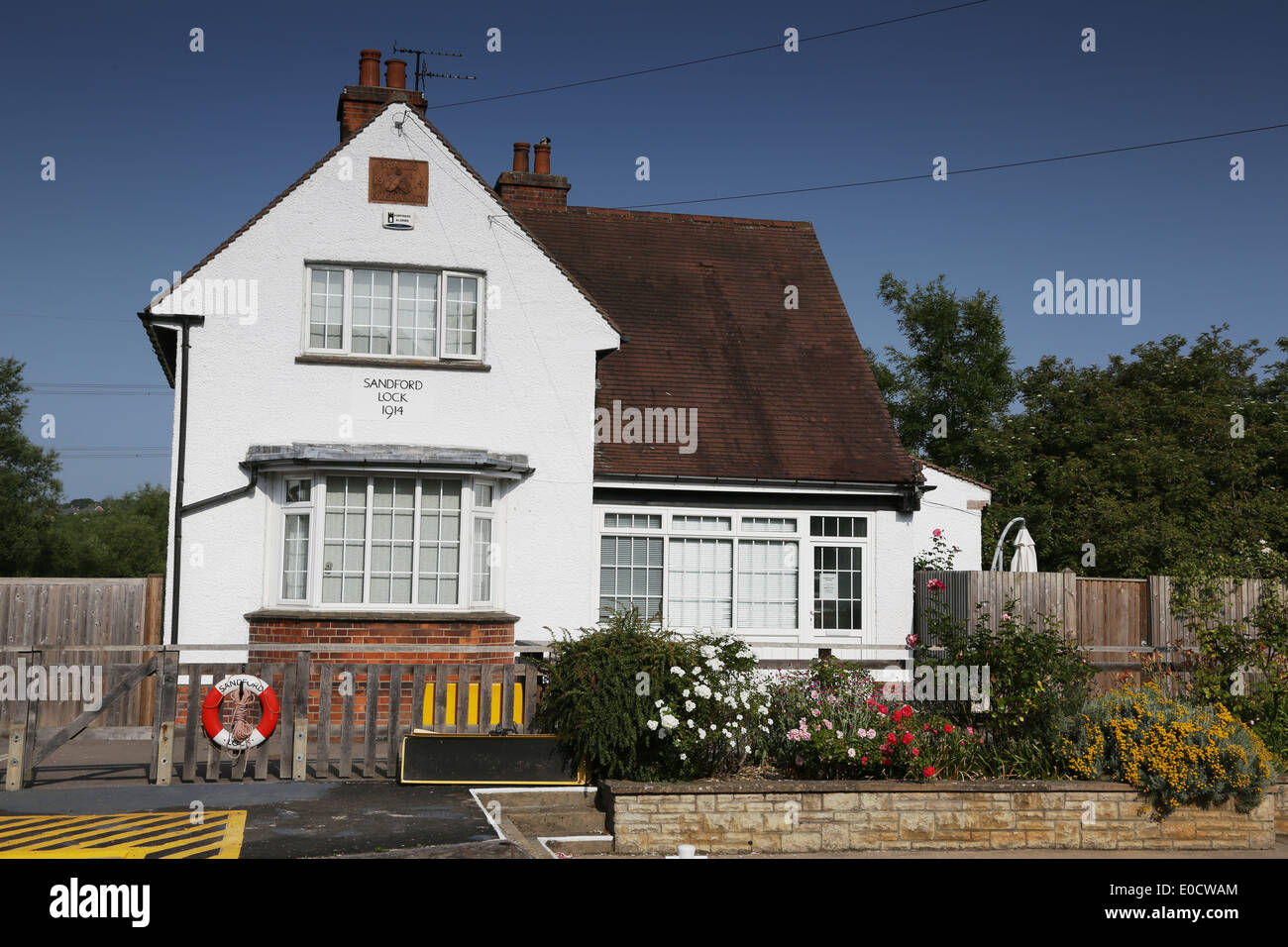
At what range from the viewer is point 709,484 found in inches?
642

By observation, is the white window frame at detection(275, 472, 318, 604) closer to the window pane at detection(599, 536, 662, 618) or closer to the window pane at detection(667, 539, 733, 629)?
the window pane at detection(599, 536, 662, 618)

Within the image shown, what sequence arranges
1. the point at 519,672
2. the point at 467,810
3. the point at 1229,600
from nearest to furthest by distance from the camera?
1. the point at 467,810
2. the point at 519,672
3. the point at 1229,600

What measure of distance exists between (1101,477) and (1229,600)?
16.6 m

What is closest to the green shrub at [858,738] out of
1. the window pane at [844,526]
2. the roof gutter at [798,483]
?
the roof gutter at [798,483]

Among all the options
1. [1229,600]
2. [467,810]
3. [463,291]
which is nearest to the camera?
[467,810]

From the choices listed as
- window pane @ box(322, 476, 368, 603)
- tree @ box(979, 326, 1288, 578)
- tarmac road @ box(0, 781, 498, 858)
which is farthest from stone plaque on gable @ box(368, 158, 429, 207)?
tree @ box(979, 326, 1288, 578)

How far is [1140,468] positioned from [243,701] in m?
24.4

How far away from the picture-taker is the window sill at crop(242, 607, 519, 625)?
13914 mm

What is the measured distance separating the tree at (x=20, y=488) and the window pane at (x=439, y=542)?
51.0 meters

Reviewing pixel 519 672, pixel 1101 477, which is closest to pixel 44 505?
pixel 1101 477

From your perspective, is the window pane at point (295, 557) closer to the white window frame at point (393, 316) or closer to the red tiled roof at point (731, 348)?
the white window frame at point (393, 316)

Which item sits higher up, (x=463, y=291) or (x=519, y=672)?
(x=463, y=291)

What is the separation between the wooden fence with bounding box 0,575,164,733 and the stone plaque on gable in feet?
18.6
